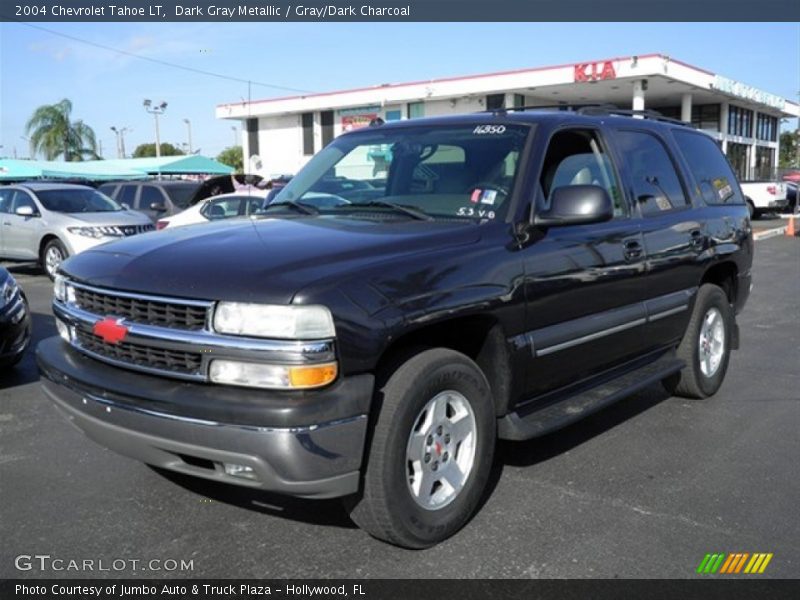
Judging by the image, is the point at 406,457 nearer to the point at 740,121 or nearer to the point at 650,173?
the point at 650,173

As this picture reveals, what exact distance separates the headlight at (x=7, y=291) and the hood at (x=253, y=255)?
279cm

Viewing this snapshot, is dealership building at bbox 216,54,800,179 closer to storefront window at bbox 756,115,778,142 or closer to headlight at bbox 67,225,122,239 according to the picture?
storefront window at bbox 756,115,778,142

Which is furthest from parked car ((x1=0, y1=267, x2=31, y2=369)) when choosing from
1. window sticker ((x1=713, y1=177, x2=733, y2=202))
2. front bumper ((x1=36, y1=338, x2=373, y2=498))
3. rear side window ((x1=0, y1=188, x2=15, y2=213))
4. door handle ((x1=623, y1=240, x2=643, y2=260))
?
rear side window ((x1=0, y1=188, x2=15, y2=213))

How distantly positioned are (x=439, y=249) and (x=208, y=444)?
4.26ft

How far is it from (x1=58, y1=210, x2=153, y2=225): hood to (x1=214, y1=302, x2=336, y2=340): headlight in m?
11.2

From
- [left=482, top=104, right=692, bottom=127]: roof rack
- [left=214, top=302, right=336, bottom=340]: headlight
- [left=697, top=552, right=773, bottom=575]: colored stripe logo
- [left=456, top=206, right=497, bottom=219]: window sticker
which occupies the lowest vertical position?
[left=697, top=552, right=773, bottom=575]: colored stripe logo

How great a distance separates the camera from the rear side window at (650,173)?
4.92 meters

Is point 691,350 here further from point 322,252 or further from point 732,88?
point 732,88

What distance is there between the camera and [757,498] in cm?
396

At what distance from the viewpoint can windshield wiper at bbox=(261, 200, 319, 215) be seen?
434 centimetres

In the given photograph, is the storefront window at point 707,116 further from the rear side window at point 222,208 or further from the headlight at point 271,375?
the headlight at point 271,375

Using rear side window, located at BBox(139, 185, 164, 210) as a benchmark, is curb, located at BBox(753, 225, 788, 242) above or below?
below

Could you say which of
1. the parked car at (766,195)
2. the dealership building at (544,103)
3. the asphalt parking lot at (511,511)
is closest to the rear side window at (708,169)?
the asphalt parking lot at (511,511)

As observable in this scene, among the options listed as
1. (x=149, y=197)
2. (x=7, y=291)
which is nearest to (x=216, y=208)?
(x=149, y=197)
